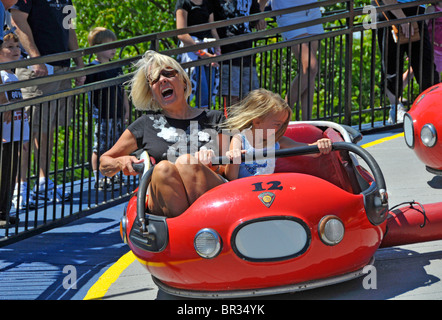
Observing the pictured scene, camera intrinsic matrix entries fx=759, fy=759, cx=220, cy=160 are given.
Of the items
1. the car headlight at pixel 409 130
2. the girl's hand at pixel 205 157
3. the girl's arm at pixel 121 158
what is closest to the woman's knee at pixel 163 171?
the girl's hand at pixel 205 157

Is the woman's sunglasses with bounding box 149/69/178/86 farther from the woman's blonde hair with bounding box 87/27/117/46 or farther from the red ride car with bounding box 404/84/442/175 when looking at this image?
the woman's blonde hair with bounding box 87/27/117/46

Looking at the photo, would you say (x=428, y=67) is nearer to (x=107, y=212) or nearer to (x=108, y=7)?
(x=107, y=212)

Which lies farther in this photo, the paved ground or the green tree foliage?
the green tree foliage

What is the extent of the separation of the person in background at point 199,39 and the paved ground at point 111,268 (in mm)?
1544

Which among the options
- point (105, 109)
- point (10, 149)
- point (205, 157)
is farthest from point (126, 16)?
point (205, 157)

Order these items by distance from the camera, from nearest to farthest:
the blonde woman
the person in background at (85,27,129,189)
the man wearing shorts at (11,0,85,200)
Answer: the blonde woman < the person in background at (85,27,129,189) < the man wearing shorts at (11,0,85,200)

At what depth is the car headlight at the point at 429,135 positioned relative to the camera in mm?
5652

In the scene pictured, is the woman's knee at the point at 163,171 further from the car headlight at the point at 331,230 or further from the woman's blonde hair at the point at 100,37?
the woman's blonde hair at the point at 100,37

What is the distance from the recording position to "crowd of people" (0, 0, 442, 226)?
418 cm

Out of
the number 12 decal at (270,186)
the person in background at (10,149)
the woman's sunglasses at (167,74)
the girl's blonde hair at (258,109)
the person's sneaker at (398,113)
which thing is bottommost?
the person's sneaker at (398,113)

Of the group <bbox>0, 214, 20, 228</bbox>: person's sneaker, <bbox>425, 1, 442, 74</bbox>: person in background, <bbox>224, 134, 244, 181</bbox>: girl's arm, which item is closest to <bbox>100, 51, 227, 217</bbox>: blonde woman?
<bbox>224, 134, 244, 181</bbox>: girl's arm

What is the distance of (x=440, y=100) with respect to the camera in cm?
570

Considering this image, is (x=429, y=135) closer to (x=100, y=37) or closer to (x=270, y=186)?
(x=270, y=186)

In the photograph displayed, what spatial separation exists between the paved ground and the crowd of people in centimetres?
40
